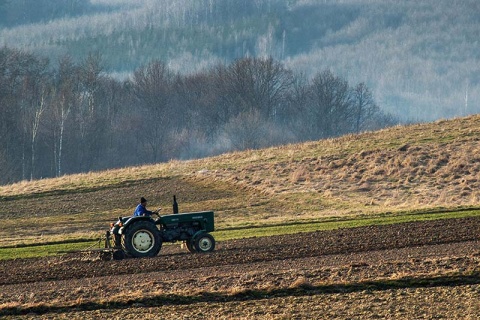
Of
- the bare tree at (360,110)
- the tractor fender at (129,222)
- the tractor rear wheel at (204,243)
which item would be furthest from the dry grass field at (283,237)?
the bare tree at (360,110)

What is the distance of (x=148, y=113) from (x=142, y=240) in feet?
353

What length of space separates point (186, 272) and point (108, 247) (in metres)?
6.07

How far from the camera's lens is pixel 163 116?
136 meters

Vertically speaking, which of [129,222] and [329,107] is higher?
[329,107]

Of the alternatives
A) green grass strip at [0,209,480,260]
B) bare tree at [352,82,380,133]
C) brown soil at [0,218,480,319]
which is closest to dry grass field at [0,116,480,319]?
brown soil at [0,218,480,319]

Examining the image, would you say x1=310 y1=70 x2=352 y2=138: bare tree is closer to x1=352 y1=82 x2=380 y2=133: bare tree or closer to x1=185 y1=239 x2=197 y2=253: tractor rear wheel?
x1=352 y1=82 x2=380 y2=133: bare tree

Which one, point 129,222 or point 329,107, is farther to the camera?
point 329,107

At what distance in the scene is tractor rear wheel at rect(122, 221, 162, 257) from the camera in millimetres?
28375

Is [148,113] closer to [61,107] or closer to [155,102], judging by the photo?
[155,102]

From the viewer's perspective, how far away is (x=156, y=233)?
28.7 metres

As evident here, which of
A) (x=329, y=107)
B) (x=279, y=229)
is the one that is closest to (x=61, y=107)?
(x=329, y=107)

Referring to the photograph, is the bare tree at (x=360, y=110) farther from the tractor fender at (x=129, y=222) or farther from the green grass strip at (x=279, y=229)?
the tractor fender at (x=129, y=222)

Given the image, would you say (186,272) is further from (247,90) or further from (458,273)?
(247,90)

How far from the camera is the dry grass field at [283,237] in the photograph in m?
20.5
